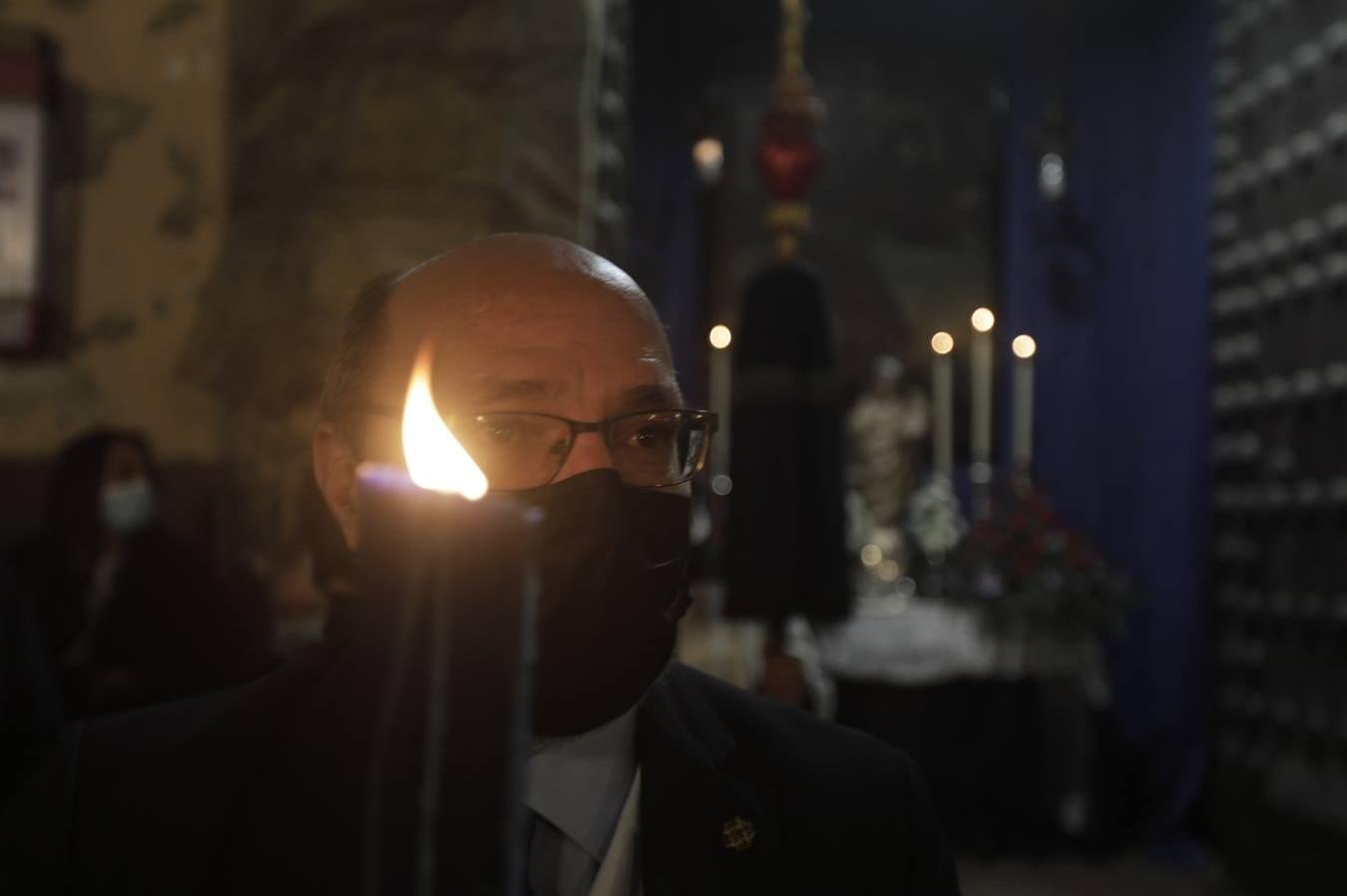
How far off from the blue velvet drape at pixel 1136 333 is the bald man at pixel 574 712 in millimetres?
6272

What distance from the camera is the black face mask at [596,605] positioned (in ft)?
3.35

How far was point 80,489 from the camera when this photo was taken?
A: 3836mm

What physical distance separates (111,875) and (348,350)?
0.62 metres

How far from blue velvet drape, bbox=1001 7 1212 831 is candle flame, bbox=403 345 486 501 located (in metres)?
6.94

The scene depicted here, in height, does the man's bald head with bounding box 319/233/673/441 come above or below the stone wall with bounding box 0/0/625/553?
below

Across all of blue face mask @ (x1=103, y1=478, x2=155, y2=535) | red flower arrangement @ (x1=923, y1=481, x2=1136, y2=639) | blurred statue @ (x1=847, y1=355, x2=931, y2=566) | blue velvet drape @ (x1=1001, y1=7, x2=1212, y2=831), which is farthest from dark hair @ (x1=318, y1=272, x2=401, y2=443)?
blue velvet drape @ (x1=1001, y1=7, x2=1212, y2=831)

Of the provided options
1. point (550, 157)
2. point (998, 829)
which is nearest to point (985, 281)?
point (998, 829)

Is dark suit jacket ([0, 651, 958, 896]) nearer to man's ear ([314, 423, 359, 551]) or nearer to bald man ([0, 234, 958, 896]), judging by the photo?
bald man ([0, 234, 958, 896])

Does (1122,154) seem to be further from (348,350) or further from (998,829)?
(348,350)

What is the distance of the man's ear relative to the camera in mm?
1339

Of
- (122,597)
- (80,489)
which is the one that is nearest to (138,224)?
(80,489)

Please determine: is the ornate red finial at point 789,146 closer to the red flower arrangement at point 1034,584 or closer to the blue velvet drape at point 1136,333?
the red flower arrangement at point 1034,584

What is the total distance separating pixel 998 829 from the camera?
20.7 feet

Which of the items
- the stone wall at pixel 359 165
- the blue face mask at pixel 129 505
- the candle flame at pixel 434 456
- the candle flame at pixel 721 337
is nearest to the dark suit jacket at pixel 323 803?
the candle flame at pixel 434 456
